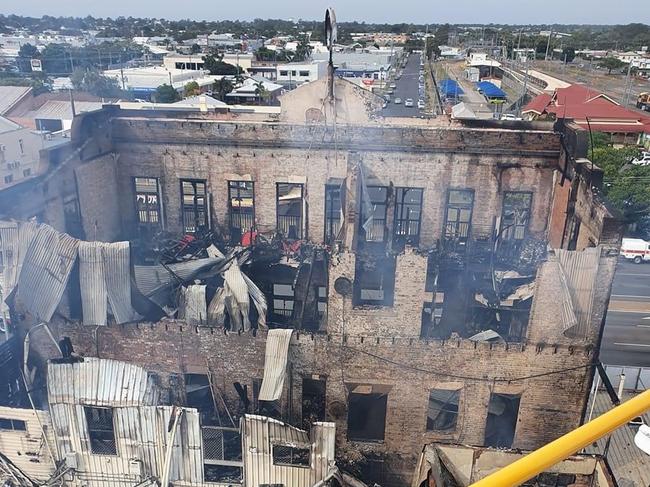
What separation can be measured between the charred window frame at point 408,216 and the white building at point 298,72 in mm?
62268

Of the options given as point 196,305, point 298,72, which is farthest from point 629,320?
point 298,72

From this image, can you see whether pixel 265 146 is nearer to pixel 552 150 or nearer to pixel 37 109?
pixel 552 150

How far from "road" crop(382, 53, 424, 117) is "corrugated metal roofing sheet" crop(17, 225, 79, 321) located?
3254 centimetres

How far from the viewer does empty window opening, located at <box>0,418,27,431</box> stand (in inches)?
450

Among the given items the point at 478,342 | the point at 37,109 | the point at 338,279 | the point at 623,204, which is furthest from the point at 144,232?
the point at 37,109

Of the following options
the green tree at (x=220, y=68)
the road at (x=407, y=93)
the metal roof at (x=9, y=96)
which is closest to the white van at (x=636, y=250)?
the road at (x=407, y=93)

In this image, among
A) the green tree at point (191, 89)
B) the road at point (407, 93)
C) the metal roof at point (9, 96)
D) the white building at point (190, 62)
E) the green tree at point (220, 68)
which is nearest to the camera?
the metal roof at point (9, 96)

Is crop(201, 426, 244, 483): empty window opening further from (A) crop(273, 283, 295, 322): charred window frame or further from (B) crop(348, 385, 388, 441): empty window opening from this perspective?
(A) crop(273, 283, 295, 322): charred window frame

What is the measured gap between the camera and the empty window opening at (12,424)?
11.4 m

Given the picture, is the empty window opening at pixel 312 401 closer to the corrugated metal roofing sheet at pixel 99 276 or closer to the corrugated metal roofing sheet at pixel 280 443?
the corrugated metal roofing sheet at pixel 280 443

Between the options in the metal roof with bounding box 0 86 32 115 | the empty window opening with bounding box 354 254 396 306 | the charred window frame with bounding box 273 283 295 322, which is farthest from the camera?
the metal roof with bounding box 0 86 32 115

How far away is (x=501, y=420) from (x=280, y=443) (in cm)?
478

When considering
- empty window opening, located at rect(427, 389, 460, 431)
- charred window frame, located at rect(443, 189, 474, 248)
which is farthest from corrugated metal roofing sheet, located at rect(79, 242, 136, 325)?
charred window frame, located at rect(443, 189, 474, 248)

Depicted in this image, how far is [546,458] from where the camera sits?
147 inches
